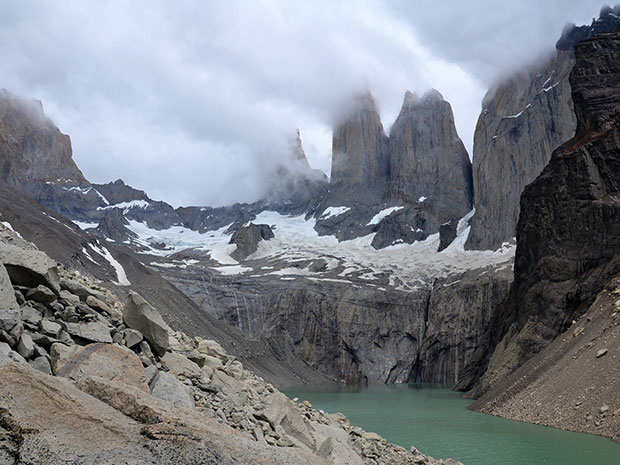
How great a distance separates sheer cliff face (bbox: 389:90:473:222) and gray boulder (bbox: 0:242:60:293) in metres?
141

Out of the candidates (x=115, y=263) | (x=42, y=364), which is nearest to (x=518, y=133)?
(x=115, y=263)

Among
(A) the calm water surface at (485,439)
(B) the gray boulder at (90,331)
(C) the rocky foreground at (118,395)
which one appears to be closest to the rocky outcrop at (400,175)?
(A) the calm water surface at (485,439)

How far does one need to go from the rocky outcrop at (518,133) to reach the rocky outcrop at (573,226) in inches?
2286

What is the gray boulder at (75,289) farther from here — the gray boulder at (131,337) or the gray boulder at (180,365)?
the gray boulder at (180,365)

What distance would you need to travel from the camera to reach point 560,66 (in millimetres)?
113375

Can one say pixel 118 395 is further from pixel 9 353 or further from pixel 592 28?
pixel 592 28

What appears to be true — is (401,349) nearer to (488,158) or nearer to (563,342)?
(488,158)

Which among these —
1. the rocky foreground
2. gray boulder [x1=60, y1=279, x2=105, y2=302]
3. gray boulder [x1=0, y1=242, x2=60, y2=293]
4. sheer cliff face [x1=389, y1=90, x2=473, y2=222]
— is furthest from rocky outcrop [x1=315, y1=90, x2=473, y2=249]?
gray boulder [x1=0, y1=242, x2=60, y2=293]

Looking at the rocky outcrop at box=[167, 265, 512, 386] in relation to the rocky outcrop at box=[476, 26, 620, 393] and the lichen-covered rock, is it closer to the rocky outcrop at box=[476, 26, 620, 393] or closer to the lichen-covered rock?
the rocky outcrop at box=[476, 26, 620, 393]

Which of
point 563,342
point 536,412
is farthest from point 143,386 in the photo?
point 563,342

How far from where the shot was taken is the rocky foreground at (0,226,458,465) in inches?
202

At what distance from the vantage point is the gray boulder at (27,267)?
911 cm

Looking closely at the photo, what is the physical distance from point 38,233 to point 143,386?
68.5m

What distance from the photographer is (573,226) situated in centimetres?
4791
